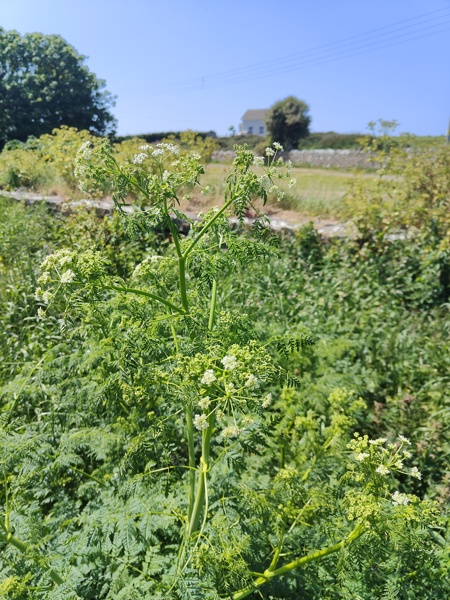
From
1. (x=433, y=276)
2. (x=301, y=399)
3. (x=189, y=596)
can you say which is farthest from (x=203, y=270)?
(x=433, y=276)

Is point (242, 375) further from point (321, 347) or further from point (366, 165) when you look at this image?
point (366, 165)

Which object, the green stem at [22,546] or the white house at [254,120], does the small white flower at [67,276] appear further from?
the white house at [254,120]

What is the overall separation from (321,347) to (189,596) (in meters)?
2.39

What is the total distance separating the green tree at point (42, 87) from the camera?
31281 mm

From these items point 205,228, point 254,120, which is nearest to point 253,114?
point 254,120

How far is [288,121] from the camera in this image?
111ft

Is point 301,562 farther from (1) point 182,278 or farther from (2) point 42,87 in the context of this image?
(2) point 42,87

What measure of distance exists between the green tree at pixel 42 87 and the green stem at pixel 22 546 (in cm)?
3210

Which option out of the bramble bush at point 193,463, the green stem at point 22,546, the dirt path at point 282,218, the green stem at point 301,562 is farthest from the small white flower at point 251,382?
the dirt path at point 282,218

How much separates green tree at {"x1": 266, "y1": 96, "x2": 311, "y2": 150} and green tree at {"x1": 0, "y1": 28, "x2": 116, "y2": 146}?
12690mm

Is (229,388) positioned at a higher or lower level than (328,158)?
lower

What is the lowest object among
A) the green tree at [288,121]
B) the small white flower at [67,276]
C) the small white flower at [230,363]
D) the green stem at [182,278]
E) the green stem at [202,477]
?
the green stem at [202,477]

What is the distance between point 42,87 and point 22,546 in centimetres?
3614

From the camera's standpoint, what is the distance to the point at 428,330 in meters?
4.57
